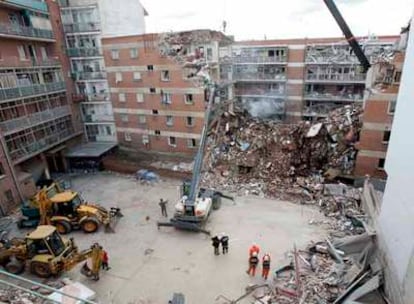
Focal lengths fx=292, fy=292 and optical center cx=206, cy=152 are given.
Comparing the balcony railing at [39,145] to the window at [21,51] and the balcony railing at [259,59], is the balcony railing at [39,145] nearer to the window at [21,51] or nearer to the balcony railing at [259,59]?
the window at [21,51]

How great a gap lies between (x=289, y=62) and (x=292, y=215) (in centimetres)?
2154

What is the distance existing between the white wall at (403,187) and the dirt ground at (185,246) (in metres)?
5.49

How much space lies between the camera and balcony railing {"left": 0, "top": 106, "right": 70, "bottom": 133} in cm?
2035

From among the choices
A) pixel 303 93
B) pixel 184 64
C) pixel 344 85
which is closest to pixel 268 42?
pixel 303 93

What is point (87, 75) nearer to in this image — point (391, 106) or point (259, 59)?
point (259, 59)

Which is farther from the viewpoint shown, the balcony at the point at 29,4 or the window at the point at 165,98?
the window at the point at 165,98

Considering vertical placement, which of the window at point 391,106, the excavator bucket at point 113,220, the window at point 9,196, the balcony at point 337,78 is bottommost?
the excavator bucket at point 113,220

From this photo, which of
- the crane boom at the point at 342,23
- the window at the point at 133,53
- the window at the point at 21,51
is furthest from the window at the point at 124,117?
the crane boom at the point at 342,23

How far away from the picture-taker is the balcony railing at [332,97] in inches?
1254

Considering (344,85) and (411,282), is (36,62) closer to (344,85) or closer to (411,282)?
(411,282)

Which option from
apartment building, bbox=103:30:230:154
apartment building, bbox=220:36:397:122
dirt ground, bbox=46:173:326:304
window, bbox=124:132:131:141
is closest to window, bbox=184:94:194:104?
apartment building, bbox=103:30:230:154

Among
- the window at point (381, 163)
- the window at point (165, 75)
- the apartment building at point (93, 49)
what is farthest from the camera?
the apartment building at point (93, 49)

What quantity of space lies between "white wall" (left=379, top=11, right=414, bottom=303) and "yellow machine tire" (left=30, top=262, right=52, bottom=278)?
13.5 m

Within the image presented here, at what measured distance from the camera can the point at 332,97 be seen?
3266cm
